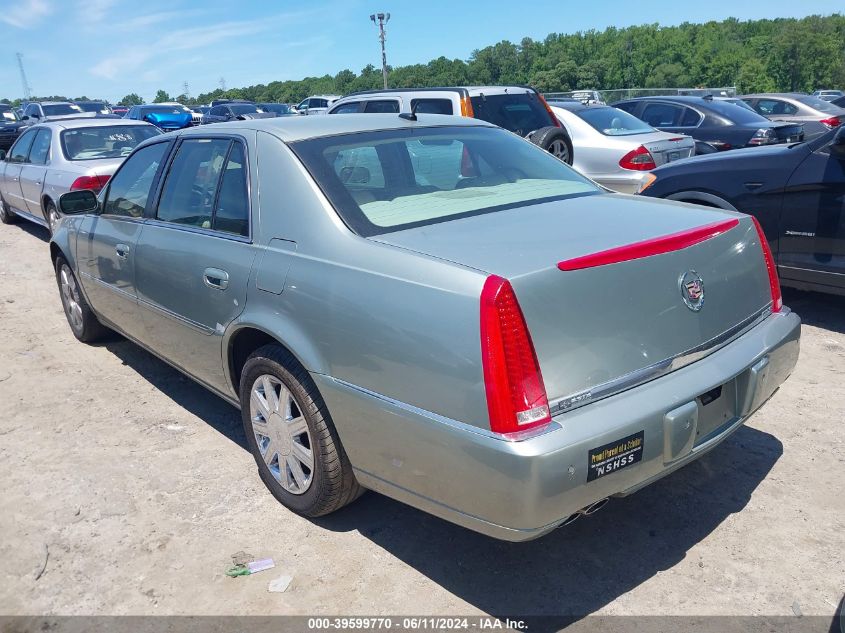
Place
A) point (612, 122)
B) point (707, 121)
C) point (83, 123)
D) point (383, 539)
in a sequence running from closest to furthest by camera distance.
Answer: point (383, 539)
point (83, 123)
point (612, 122)
point (707, 121)

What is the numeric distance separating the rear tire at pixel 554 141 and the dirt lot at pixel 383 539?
4.30 m

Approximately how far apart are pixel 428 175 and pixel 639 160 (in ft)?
20.6

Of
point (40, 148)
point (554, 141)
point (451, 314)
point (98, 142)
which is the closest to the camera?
point (451, 314)

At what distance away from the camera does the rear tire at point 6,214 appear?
38.7 ft

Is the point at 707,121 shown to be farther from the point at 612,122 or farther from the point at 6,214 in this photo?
the point at 6,214

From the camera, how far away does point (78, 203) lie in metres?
4.90

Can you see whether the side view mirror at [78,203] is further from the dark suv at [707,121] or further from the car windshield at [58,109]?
the car windshield at [58,109]

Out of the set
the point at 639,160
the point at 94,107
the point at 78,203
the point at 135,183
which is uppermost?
the point at 94,107

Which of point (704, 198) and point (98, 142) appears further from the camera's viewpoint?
point (98, 142)

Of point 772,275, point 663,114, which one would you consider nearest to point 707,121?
point 663,114

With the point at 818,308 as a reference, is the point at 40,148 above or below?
above

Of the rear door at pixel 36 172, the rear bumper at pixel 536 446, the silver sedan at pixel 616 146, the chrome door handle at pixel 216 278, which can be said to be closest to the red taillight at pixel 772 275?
the rear bumper at pixel 536 446

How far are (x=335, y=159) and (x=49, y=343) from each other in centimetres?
394

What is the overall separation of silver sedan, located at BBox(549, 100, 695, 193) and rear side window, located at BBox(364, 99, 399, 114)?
2278mm
